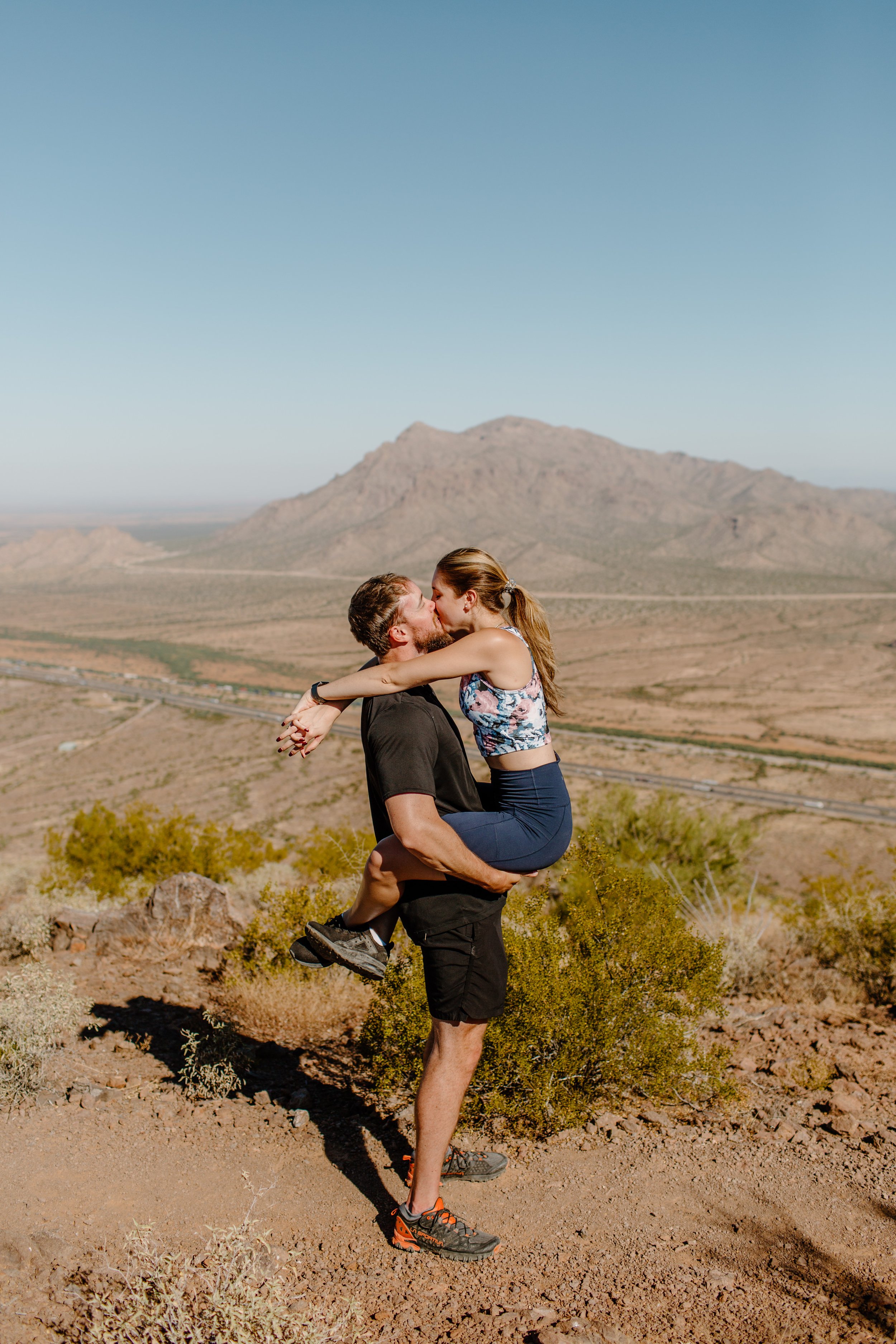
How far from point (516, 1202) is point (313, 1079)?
4.98 feet

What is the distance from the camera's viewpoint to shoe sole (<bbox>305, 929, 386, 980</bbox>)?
3043 mm

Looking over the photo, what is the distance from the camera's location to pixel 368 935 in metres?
3.10

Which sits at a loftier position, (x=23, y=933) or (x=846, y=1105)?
(x=846, y=1105)

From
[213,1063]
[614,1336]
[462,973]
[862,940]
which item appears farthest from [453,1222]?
[862,940]

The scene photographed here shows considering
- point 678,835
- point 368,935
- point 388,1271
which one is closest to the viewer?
point 388,1271

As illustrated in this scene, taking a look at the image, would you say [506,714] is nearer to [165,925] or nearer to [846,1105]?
[846,1105]

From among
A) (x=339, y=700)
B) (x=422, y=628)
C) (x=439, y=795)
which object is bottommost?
(x=439, y=795)

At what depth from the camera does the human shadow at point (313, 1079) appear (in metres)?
3.40

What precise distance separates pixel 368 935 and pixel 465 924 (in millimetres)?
463

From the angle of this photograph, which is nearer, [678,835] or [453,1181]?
[453,1181]

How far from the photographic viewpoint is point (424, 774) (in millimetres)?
2717

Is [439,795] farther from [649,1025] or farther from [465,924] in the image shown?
[649,1025]

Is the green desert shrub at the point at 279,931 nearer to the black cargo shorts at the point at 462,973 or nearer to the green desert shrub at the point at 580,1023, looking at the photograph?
the green desert shrub at the point at 580,1023

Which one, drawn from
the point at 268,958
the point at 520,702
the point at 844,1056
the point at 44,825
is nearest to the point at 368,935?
the point at 520,702
